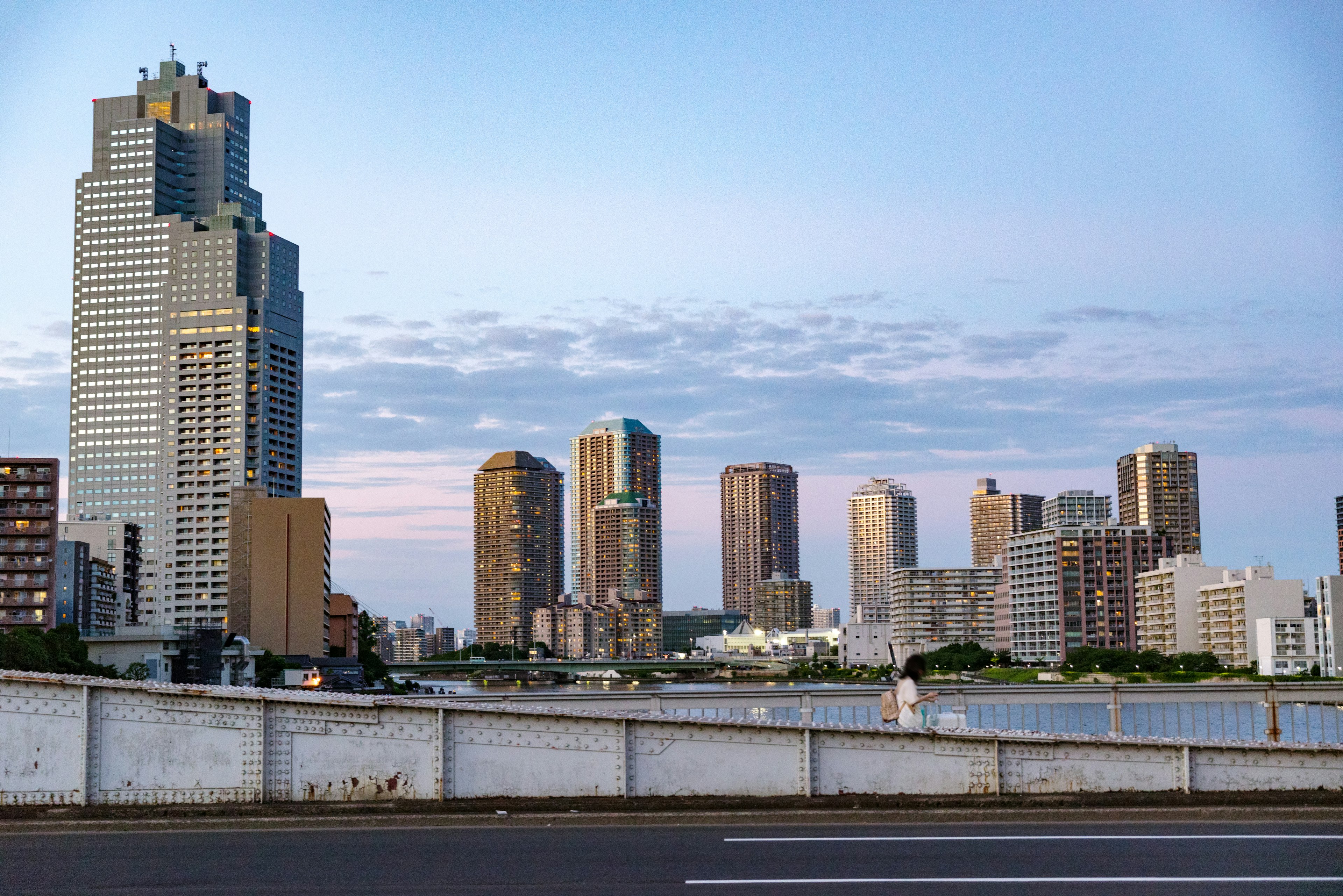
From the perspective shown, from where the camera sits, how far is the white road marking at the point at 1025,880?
14094 mm

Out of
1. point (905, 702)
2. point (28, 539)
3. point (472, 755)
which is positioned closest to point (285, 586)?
point (28, 539)

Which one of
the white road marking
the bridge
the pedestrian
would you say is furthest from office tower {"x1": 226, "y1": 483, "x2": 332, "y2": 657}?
the white road marking

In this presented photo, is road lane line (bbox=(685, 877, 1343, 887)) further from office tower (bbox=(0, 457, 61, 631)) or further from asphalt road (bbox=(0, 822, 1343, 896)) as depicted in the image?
office tower (bbox=(0, 457, 61, 631))

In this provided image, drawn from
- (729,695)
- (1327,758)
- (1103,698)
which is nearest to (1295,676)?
(1103,698)

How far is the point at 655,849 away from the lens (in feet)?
55.2

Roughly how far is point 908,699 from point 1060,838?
3.76 m

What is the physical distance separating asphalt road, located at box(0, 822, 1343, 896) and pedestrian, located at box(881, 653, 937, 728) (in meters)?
2.17

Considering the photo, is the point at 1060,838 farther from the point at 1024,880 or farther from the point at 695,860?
the point at 695,860

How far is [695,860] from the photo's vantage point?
1591 centimetres

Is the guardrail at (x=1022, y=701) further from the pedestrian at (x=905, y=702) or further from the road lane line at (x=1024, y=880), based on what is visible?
the road lane line at (x=1024, y=880)

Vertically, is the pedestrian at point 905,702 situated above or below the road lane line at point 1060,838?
above

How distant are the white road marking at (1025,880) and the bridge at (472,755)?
6.21m

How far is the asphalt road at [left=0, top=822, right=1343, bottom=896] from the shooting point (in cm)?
1405

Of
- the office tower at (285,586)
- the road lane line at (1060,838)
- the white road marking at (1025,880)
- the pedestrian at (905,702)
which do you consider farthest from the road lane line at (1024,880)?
the office tower at (285,586)
